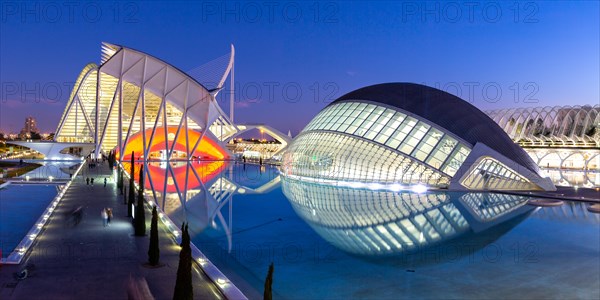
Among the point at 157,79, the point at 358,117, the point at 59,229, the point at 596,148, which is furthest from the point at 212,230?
the point at 596,148

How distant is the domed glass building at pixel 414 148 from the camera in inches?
1257

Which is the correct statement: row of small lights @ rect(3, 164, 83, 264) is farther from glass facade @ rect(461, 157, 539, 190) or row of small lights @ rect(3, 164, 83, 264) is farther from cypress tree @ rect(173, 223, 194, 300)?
glass facade @ rect(461, 157, 539, 190)

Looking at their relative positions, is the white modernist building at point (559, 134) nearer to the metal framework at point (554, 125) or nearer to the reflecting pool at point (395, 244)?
the metal framework at point (554, 125)

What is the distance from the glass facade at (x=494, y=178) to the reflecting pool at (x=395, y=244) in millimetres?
4539

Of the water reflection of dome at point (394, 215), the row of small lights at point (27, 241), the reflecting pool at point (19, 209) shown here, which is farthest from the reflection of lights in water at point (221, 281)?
the reflecting pool at point (19, 209)

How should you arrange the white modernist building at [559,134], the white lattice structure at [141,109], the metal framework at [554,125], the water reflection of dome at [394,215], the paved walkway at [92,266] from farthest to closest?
the metal framework at [554,125] < the white modernist building at [559,134] < the white lattice structure at [141,109] < the water reflection of dome at [394,215] < the paved walkway at [92,266]

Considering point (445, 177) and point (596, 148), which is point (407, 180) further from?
point (596, 148)

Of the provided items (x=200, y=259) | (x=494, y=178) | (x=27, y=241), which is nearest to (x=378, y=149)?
(x=494, y=178)

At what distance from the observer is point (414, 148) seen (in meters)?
33.0

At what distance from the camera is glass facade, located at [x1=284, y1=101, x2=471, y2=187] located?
107 ft

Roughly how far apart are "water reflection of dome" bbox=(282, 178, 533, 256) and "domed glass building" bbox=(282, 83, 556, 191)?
2.72 metres

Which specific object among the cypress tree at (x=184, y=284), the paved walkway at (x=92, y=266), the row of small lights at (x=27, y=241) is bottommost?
the paved walkway at (x=92, y=266)

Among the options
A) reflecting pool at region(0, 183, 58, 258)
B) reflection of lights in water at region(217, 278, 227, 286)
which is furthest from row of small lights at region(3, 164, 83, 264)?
reflection of lights in water at region(217, 278, 227, 286)

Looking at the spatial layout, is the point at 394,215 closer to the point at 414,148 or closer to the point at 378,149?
the point at 414,148
